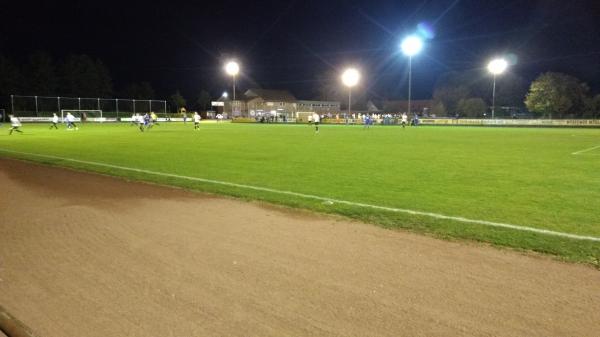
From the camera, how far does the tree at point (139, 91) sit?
101456 mm

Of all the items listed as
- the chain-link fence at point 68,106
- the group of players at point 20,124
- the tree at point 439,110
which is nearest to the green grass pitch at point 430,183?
the group of players at point 20,124

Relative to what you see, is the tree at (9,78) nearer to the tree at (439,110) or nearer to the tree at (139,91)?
the tree at (139,91)

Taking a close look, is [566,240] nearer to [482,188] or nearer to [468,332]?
[468,332]

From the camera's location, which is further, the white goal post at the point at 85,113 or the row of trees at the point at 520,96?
the row of trees at the point at 520,96

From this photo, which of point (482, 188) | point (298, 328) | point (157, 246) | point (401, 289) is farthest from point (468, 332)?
point (482, 188)

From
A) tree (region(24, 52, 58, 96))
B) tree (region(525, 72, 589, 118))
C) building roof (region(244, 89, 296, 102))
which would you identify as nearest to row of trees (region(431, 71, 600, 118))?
tree (region(525, 72, 589, 118))

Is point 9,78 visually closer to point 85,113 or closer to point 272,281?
point 85,113

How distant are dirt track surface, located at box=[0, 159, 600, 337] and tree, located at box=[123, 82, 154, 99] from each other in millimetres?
101534

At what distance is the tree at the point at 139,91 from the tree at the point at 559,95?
81355 millimetres

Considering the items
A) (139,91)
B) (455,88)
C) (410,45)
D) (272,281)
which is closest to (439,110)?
(455,88)

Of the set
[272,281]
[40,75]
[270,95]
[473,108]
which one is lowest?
[272,281]

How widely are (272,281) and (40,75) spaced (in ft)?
314

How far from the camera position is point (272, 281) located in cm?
462

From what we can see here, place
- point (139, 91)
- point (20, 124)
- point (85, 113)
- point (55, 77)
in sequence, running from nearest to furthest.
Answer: point (20, 124)
point (85, 113)
point (55, 77)
point (139, 91)
